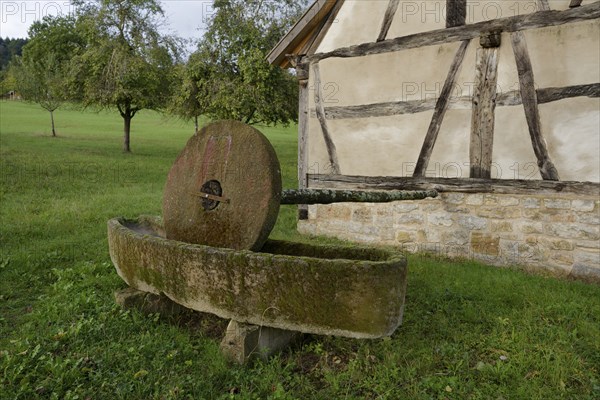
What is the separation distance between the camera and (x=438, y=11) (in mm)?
6344

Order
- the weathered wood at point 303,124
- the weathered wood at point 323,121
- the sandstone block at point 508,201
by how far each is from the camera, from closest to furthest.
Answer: the sandstone block at point 508,201 < the weathered wood at point 323,121 < the weathered wood at point 303,124

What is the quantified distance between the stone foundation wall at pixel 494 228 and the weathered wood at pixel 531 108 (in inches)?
14.9

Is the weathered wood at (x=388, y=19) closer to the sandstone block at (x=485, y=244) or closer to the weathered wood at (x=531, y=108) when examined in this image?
the weathered wood at (x=531, y=108)

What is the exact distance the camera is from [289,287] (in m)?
3.13

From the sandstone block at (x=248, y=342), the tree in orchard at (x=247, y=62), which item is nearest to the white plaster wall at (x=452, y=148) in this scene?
the sandstone block at (x=248, y=342)

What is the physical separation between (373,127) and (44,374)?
5445 mm

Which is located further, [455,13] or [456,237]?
[456,237]

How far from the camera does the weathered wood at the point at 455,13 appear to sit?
20.2ft

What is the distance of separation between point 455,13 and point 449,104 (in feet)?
4.21

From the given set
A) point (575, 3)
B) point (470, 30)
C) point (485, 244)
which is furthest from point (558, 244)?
point (470, 30)

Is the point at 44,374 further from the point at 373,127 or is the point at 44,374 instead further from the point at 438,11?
the point at 438,11

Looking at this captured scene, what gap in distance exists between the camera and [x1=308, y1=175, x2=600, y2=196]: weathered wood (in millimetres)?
5520

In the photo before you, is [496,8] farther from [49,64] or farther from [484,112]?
[49,64]

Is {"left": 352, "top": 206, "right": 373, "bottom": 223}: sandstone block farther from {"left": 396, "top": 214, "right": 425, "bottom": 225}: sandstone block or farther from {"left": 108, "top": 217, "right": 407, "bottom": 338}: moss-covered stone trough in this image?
{"left": 108, "top": 217, "right": 407, "bottom": 338}: moss-covered stone trough
